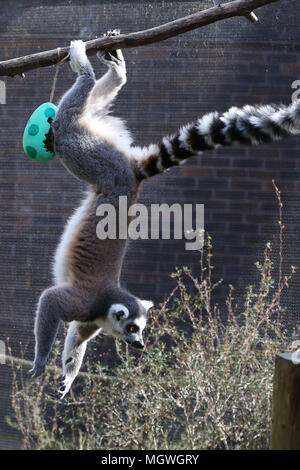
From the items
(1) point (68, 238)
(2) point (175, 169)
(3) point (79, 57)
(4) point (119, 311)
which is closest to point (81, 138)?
(3) point (79, 57)

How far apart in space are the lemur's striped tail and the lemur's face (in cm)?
58

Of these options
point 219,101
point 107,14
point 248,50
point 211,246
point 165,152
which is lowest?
point 211,246

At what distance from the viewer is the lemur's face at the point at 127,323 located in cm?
269

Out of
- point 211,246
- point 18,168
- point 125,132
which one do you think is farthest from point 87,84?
point 18,168

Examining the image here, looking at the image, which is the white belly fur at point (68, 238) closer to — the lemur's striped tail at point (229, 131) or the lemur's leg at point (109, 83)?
the lemur's striped tail at point (229, 131)

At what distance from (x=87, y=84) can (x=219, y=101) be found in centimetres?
161

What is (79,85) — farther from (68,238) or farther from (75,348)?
(75,348)

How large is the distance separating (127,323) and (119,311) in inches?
2.3

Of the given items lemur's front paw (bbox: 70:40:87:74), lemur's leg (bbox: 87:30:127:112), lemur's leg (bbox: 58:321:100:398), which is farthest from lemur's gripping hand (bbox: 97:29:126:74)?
lemur's leg (bbox: 58:321:100:398)

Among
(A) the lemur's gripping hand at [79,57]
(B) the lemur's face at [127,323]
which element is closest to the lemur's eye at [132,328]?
(B) the lemur's face at [127,323]

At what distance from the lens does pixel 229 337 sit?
407 cm

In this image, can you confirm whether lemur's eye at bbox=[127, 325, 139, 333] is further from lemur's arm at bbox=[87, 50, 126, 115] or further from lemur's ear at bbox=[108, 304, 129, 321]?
lemur's arm at bbox=[87, 50, 126, 115]

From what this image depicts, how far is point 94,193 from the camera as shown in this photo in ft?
9.37

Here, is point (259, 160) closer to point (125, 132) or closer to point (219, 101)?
point (219, 101)
